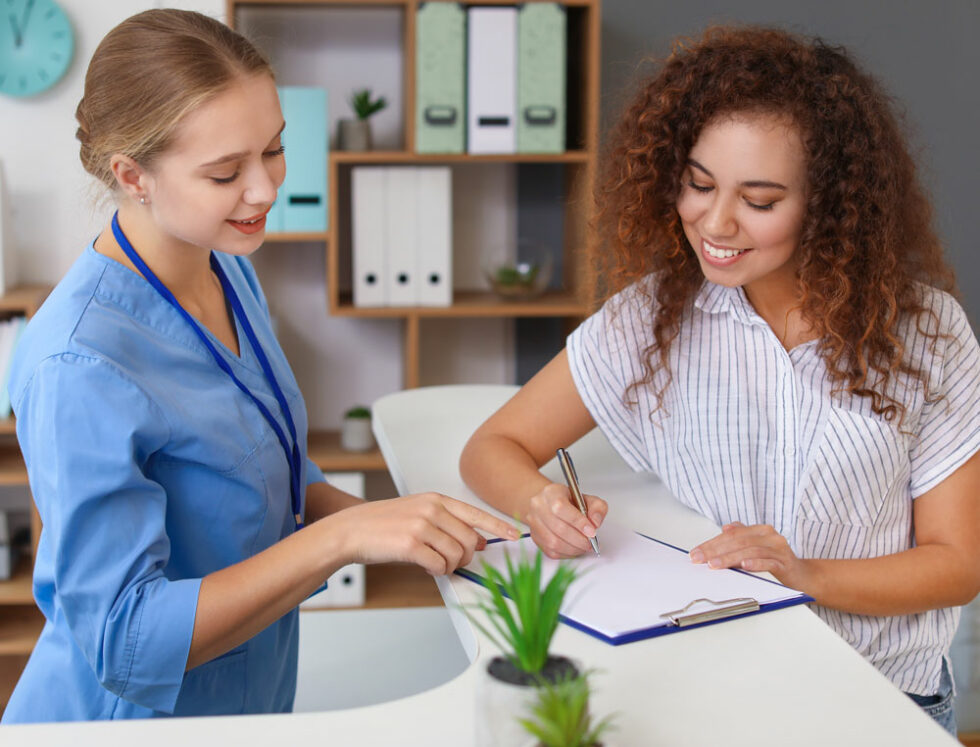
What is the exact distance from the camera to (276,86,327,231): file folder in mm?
2984

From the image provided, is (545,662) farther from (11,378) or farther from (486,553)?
(11,378)

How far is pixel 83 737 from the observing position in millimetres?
823

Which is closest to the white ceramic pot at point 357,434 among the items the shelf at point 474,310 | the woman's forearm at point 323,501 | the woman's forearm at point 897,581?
the shelf at point 474,310

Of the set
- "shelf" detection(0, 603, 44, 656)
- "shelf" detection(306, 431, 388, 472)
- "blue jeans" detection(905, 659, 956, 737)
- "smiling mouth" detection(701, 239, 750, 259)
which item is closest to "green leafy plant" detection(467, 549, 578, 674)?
"smiling mouth" detection(701, 239, 750, 259)

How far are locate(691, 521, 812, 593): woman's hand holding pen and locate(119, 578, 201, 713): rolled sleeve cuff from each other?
1.74 ft

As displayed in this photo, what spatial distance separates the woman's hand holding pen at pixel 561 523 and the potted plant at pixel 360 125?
204 centimetres

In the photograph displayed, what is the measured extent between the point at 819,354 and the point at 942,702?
19.1 inches

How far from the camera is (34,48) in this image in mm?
3062

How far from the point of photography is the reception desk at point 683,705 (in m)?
0.81

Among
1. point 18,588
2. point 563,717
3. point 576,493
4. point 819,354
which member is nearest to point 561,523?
point 576,493

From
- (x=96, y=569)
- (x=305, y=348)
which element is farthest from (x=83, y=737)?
(x=305, y=348)

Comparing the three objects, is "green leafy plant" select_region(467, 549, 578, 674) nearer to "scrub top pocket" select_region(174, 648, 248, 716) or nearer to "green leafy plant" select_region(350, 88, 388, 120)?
"scrub top pocket" select_region(174, 648, 248, 716)

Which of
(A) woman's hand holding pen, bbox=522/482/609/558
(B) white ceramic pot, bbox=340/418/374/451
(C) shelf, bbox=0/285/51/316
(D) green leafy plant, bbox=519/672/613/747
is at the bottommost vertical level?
(B) white ceramic pot, bbox=340/418/374/451

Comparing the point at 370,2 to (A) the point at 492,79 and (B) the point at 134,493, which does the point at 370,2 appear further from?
(B) the point at 134,493
